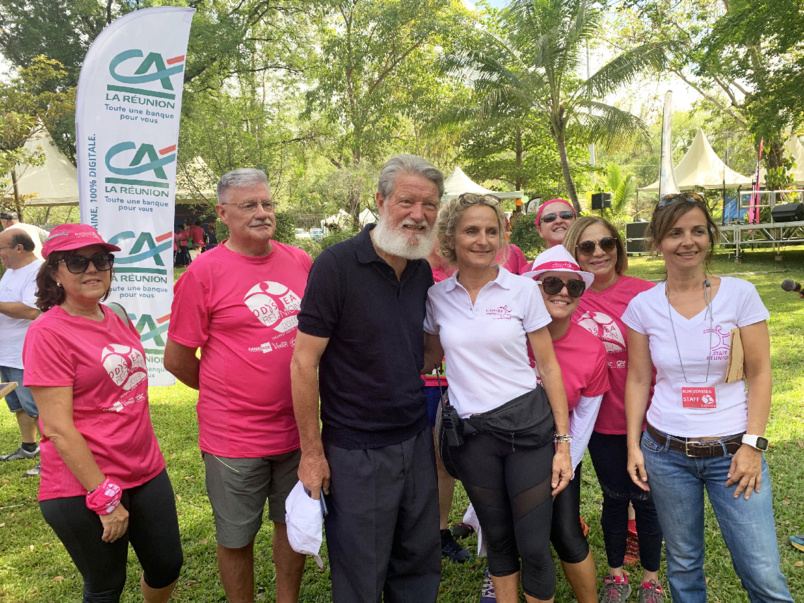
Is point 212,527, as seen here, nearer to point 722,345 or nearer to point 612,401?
point 612,401

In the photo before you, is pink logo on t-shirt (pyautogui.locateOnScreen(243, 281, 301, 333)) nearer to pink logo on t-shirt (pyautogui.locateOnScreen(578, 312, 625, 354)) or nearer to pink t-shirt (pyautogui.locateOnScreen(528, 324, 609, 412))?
pink t-shirt (pyautogui.locateOnScreen(528, 324, 609, 412))

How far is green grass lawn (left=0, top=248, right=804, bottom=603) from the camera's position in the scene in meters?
3.37

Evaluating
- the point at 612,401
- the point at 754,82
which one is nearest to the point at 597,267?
the point at 612,401

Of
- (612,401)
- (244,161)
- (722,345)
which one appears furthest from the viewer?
(244,161)

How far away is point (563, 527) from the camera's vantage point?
255 cm

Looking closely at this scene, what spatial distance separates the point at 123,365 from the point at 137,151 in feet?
11.1

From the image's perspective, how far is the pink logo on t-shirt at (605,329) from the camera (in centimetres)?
284

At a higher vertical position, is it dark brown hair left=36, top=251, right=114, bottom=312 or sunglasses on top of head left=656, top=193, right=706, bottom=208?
sunglasses on top of head left=656, top=193, right=706, bottom=208

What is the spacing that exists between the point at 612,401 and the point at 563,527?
2.22 feet

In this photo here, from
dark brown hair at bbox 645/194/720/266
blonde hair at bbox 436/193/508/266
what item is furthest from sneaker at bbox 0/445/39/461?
dark brown hair at bbox 645/194/720/266

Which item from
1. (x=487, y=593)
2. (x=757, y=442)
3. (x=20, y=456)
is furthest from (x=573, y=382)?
(x=20, y=456)

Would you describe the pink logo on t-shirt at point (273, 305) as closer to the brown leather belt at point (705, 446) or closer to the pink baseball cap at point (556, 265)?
the pink baseball cap at point (556, 265)

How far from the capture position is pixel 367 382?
233 cm

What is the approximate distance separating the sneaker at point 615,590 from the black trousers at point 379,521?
112 cm
